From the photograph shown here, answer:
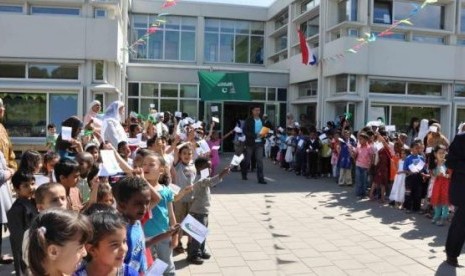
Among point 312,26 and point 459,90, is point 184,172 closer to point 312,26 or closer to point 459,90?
point 459,90

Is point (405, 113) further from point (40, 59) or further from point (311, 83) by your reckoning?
point (40, 59)

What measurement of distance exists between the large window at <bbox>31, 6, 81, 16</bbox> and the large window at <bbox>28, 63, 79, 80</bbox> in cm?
159

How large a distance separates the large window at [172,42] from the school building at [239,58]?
5 centimetres

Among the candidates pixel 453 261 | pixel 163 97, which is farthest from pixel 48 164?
pixel 163 97

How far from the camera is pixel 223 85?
1850 centimetres

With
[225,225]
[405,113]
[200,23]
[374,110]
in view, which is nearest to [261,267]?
[225,225]

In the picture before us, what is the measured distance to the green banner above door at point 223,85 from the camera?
727 inches

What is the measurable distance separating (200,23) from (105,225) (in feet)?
75.3

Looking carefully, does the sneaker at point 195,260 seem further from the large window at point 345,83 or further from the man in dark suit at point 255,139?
the large window at point 345,83

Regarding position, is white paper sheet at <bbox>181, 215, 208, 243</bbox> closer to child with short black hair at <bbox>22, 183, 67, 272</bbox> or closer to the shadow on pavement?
child with short black hair at <bbox>22, 183, 67, 272</bbox>

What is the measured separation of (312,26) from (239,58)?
5763 millimetres

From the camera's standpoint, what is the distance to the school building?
46.4 ft

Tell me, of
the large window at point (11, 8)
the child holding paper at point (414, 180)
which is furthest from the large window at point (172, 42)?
the child holding paper at point (414, 180)

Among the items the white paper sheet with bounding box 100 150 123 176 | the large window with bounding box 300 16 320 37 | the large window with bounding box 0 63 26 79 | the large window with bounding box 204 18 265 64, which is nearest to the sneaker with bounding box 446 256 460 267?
the white paper sheet with bounding box 100 150 123 176
